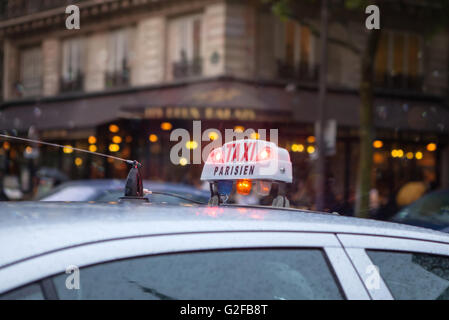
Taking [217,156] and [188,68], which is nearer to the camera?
[217,156]

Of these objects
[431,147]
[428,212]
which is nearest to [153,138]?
[431,147]

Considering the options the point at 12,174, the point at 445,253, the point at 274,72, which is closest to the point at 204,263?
the point at 445,253

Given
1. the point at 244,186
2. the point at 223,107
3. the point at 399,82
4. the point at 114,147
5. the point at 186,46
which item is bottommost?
the point at 244,186

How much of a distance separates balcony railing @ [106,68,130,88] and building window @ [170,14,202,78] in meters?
1.90

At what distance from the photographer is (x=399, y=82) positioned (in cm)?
1830

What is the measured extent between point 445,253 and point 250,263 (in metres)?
0.71

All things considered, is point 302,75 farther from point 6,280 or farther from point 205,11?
point 6,280

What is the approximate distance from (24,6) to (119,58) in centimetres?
630

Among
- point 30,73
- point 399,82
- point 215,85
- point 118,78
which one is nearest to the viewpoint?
point 215,85

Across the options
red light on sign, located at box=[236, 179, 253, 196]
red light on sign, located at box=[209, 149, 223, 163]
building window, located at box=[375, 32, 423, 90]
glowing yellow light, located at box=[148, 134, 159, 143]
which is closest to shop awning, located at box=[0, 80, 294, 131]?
glowing yellow light, located at box=[148, 134, 159, 143]

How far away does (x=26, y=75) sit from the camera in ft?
72.3

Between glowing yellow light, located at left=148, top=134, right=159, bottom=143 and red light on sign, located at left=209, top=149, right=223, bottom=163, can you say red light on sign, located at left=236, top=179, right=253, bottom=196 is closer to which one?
red light on sign, located at left=209, top=149, right=223, bottom=163

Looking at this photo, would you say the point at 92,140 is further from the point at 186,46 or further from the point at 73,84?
the point at 186,46

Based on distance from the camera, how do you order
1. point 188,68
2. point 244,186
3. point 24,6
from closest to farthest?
point 244,186 → point 188,68 → point 24,6
